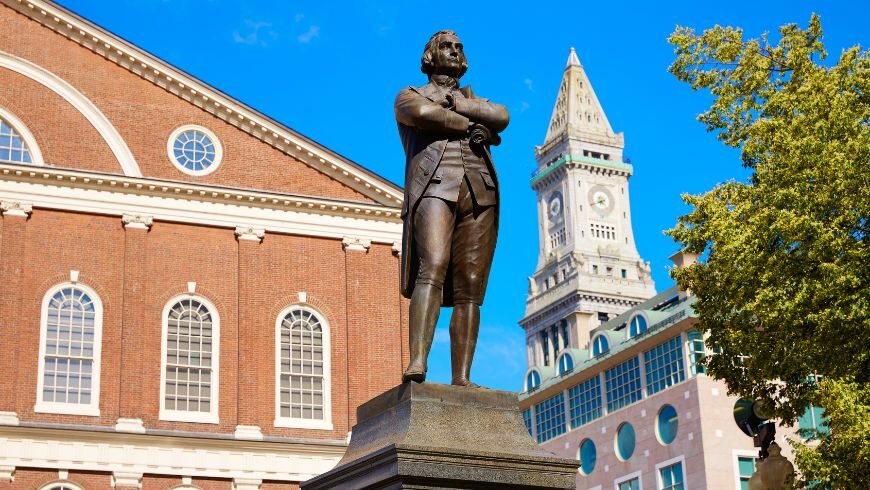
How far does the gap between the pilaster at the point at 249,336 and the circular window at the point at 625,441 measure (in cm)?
2869

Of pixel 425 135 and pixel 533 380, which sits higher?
pixel 533 380

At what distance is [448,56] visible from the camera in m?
9.24

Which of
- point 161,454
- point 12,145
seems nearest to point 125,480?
point 161,454

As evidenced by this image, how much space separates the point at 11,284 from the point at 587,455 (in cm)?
3683

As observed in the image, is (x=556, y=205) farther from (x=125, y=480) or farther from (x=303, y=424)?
(x=125, y=480)

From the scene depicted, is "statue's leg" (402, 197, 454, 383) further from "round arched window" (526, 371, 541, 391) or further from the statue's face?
"round arched window" (526, 371, 541, 391)

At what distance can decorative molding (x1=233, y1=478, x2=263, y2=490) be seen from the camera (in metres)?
35.1

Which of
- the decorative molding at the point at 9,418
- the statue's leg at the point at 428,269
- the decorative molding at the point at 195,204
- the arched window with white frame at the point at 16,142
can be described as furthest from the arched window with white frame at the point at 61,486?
the statue's leg at the point at 428,269

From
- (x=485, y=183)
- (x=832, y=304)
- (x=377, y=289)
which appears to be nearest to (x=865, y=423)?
(x=832, y=304)

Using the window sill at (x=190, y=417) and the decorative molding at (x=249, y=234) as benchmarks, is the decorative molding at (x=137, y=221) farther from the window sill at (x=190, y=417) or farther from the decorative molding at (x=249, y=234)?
the window sill at (x=190, y=417)

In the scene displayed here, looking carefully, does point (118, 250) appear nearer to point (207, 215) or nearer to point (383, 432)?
point (207, 215)

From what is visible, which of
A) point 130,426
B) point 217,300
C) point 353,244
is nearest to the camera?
point 130,426

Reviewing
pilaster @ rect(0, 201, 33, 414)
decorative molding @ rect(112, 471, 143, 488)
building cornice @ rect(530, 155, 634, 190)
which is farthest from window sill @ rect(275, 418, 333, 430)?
building cornice @ rect(530, 155, 634, 190)

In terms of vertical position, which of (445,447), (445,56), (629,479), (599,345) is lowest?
(445,447)
